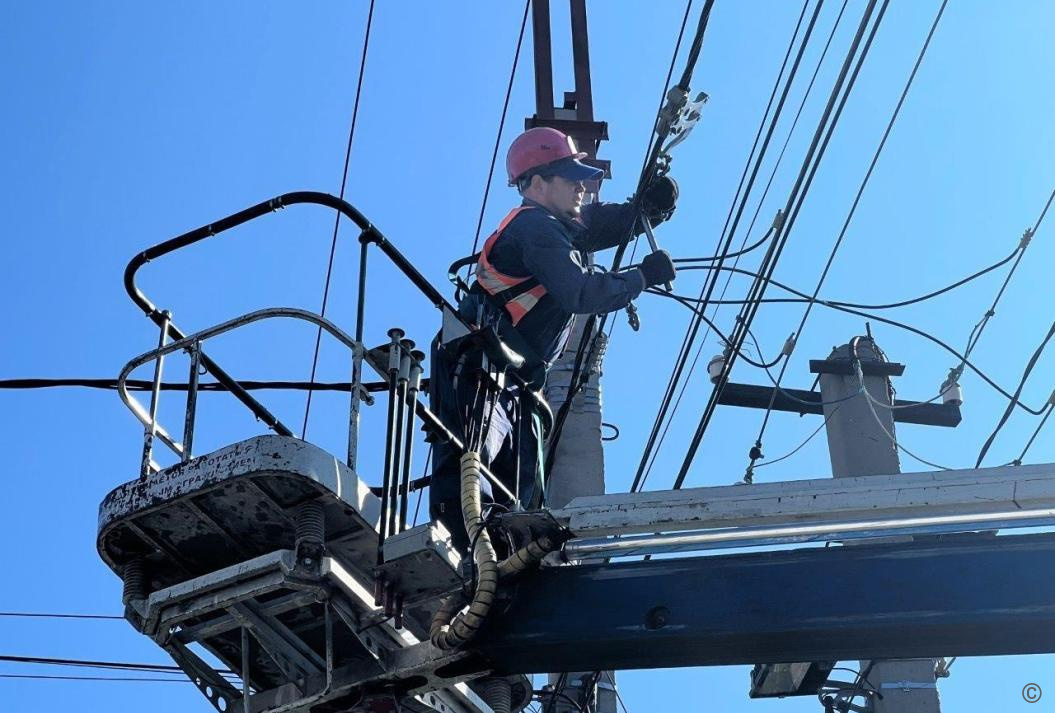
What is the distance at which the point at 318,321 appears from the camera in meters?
7.24

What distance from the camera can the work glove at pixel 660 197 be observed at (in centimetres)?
872

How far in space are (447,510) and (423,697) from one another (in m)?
0.88

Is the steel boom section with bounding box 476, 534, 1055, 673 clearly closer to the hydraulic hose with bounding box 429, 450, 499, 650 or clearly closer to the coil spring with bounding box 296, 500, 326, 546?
the hydraulic hose with bounding box 429, 450, 499, 650

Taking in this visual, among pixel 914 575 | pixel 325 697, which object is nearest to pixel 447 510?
pixel 325 697

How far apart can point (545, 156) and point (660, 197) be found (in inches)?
25.0

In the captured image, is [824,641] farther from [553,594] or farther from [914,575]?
[553,594]

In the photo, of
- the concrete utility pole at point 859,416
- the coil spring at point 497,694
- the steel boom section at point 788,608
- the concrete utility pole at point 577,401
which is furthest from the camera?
the concrete utility pole at point 859,416

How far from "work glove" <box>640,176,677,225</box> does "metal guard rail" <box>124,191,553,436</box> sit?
1189 millimetres

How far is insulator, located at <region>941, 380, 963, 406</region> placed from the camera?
488 inches

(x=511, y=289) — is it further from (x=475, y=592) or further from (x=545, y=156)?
(x=475, y=592)

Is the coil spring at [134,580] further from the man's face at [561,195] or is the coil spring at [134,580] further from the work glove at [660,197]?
the work glove at [660,197]

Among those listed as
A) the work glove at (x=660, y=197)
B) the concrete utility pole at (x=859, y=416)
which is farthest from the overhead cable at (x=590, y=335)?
the concrete utility pole at (x=859, y=416)

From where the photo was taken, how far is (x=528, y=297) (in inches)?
321

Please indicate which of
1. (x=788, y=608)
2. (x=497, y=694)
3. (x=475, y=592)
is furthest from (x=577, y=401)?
(x=788, y=608)
